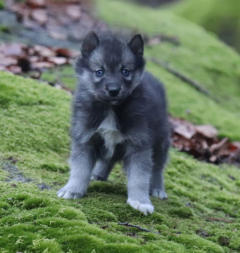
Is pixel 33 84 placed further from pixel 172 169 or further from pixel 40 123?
pixel 172 169

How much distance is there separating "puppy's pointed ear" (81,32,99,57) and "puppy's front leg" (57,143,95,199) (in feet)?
3.80

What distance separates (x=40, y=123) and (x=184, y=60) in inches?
399

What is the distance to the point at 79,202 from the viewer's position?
4.97 m

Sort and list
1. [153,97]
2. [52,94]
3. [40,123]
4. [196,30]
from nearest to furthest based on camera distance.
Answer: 1. [153,97]
2. [40,123]
3. [52,94]
4. [196,30]

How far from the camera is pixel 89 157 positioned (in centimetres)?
536

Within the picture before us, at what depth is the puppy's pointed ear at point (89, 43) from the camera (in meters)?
5.33

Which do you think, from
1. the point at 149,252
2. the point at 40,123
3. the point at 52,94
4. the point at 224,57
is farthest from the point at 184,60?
the point at 149,252

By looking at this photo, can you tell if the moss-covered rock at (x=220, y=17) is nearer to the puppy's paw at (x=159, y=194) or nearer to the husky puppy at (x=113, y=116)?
the puppy's paw at (x=159, y=194)

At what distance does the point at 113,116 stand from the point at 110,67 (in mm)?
588

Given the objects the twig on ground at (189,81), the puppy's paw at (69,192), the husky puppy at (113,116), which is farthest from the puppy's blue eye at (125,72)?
the twig on ground at (189,81)

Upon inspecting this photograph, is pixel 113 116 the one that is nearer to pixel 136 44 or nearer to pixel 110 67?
pixel 110 67

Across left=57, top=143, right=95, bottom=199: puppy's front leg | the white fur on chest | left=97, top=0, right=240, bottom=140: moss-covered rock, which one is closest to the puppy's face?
the white fur on chest

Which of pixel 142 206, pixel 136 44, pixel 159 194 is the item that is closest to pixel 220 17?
pixel 159 194

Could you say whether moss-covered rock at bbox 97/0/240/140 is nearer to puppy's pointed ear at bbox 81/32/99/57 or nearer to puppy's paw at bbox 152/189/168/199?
puppy's paw at bbox 152/189/168/199
